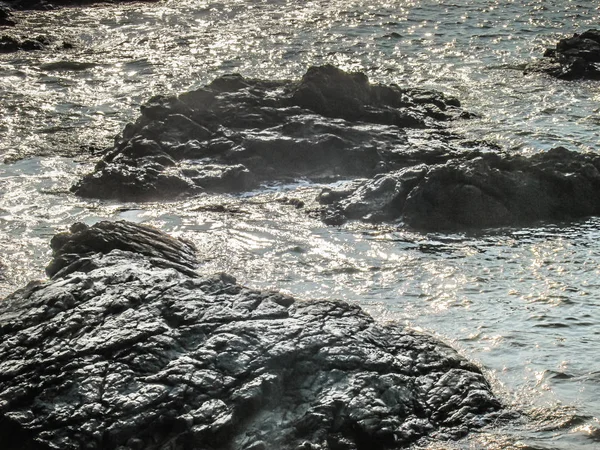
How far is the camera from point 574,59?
12.5m

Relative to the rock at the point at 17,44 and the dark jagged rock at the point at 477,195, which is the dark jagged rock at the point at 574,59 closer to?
the dark jagged rock at the point at 477,195

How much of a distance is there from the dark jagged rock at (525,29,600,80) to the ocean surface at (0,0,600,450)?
0.28m

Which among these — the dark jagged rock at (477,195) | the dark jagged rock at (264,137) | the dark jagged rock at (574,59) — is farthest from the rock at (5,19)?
the dark jagged rock at (477,195)

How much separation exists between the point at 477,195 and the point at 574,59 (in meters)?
5.65

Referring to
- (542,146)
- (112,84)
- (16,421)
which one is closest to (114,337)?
(16,421)

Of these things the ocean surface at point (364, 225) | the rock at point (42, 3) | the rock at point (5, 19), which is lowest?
the ocean surface at point (364, 225)

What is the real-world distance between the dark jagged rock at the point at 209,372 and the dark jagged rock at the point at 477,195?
2516 mm

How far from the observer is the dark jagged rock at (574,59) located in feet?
40.5

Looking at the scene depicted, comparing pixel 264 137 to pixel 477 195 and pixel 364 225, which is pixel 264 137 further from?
pixel 477 195

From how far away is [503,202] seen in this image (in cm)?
772

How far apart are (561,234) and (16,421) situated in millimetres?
4581

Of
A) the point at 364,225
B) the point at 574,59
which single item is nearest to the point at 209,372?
the point at 364,225

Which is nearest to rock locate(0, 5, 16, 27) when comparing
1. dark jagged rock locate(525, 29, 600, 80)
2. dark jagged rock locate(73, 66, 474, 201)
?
dark jagged rock locate(73, 66, 474, 201)

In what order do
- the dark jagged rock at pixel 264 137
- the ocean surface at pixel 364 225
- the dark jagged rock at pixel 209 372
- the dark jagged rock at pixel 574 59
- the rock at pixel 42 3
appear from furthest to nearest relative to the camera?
the rock at pixel 42 3
the dark jagged rock at pixel 574 59
the dark jagged rock at pixel 264 137
the ocean surface at pixel 364 225
the dark jagged rock at pixel 209 372
